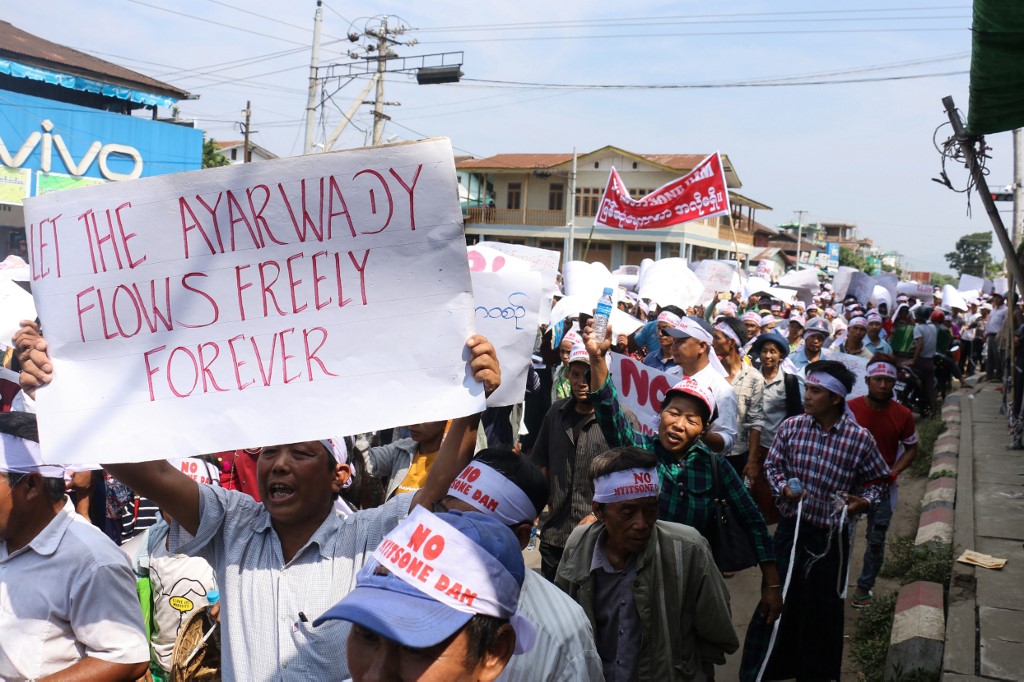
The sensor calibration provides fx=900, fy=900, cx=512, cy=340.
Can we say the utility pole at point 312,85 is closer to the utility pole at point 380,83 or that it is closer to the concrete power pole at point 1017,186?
the utility pole at point 380,83

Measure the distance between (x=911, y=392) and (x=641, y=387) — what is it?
1075cm

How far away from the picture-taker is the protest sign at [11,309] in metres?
6.25

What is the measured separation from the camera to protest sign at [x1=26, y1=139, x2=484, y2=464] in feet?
7.48

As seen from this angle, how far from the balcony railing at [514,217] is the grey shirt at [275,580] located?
46145 mm

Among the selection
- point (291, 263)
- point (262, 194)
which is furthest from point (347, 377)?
point (262, 194)

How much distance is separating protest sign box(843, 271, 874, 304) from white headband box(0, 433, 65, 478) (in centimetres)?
2034

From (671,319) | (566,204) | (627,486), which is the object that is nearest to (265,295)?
(627,486)

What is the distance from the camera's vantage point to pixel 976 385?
18.8m

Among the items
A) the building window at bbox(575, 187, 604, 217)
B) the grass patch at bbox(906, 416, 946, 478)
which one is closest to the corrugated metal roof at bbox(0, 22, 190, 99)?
the grass patch at bbox(906, 416, 946, 478)

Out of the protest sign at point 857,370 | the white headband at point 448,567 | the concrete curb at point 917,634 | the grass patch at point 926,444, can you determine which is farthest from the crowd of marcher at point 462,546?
the grass patch at point 926,444

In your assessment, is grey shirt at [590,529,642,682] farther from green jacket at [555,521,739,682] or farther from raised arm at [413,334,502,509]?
raised arm at [413,334,502,509]

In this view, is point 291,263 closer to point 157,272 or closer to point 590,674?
point 157,272

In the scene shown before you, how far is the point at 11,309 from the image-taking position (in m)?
6.36

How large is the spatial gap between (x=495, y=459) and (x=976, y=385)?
1826 centimetres
